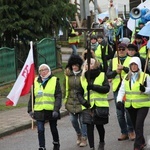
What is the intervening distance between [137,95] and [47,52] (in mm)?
12935

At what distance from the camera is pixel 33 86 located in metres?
9.56

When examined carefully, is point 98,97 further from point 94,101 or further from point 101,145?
point 101,145

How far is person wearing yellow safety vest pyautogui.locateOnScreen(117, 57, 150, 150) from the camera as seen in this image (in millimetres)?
9102

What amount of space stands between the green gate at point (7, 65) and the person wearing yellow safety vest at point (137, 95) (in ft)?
30.6

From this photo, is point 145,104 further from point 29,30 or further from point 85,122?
point 29,30

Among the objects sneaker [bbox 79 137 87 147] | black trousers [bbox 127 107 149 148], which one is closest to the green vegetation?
sneaker [bbox 79 137 87 147]

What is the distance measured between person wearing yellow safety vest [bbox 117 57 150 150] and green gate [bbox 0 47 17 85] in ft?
30.6

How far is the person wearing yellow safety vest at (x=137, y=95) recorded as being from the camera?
910 centimetres

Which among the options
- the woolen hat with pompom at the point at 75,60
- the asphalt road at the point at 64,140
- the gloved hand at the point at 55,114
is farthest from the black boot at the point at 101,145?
the woolen hat with pompom at the point at 75,60

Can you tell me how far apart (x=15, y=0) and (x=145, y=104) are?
43.7ft

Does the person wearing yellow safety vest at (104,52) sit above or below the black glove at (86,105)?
above

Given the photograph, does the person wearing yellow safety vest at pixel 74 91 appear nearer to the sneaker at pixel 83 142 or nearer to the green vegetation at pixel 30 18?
the sneaker at pixel 83 142

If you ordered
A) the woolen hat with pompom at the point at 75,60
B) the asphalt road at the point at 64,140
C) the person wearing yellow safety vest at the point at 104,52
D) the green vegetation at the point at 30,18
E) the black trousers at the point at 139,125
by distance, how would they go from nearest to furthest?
the black trousers at the point at 139,125
the woolen hat with pompom at the point at 75,60
the asphalt road at the point at 64,140
the person wearing yellow safety vest at the point at 104,52
the green vegetation at the point at 30,18

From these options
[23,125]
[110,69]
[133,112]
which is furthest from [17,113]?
[133,112]
